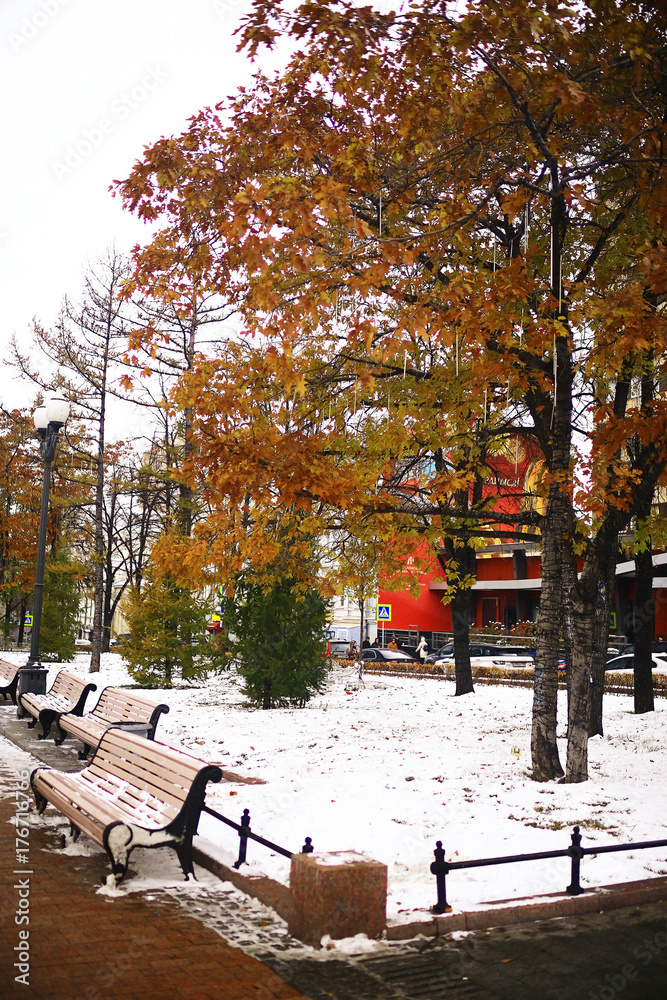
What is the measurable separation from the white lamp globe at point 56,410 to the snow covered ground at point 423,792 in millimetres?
5784

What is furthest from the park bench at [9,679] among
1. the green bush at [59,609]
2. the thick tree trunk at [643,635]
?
the thick tree trunk at [643,635]

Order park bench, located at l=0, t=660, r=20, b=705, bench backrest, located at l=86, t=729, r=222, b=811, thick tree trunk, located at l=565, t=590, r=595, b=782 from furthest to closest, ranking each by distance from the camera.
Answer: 1. park bench, located at l=0, t=660, r=20, b=705
2. thick tree trunk, located at l=565, t=590, r=595, b=782
3. bench backrest, located at l=86, t=729, r=222, b=811

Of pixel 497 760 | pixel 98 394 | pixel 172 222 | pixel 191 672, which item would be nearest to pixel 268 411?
pixel 172 222

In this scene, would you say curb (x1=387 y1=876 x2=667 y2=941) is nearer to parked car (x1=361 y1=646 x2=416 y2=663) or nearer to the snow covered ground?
the snow covered ground

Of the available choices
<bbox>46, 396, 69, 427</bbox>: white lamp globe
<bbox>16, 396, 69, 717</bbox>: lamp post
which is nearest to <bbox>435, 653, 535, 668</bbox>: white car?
<bbox>16, 396, 69, 717</bbox>: lamp post

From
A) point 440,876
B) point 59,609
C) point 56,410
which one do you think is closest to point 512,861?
point 440,876

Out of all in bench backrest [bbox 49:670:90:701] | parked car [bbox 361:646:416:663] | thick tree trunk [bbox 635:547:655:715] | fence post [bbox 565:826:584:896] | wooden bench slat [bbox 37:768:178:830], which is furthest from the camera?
parked car [bbox 361:646:416:663]

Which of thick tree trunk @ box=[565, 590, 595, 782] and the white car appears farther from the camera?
the white car

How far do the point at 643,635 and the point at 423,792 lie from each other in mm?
9643

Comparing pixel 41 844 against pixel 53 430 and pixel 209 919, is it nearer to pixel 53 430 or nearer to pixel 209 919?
pixel 209 919

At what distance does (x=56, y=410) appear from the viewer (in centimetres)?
1562

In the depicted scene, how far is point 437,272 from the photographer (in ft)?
31.4

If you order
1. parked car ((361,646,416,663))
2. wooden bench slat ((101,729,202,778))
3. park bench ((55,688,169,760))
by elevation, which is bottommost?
parked car ((361,646,416,663))

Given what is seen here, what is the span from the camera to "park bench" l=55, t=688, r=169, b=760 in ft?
34.0
